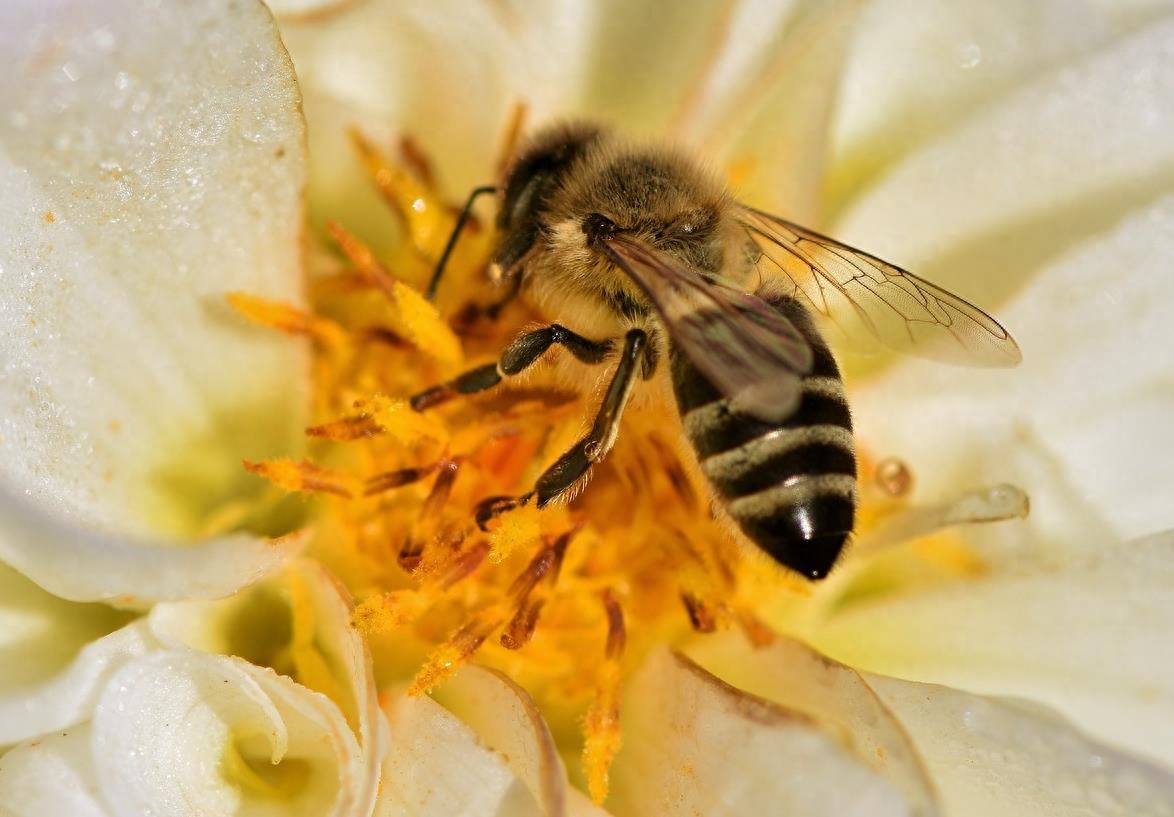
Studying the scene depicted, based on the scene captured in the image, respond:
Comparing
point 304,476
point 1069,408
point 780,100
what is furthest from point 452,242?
point 1069,408

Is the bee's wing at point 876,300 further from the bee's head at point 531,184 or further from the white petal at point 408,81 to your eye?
the white petal at point 408,81

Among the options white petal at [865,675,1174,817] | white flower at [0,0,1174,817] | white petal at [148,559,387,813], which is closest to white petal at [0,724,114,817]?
white flower at [0,0,1174,817]

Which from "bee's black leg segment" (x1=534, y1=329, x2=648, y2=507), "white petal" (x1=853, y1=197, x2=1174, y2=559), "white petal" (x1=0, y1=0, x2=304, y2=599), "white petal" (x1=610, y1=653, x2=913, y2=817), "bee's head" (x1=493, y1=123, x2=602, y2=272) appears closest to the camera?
"white petal" (x1=610, y1=653, x2=913, y2=817)

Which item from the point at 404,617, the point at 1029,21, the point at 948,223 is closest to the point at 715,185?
the point at 948,223

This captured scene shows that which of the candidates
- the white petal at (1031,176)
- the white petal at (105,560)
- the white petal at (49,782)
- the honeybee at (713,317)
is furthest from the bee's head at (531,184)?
the white petal at (49,782)

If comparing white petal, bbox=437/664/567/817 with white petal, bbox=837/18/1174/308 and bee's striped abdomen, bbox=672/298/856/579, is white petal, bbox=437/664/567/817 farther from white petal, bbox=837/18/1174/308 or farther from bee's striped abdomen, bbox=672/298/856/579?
white petal, bbox=837/18/1174/308

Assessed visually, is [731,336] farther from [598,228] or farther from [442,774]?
[442,774]

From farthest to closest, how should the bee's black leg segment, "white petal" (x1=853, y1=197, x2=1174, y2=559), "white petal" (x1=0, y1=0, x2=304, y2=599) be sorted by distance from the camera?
"white petal" (x1=853, y1=197, x2=1174, y2=559)
the bee's black leg segment
"white petal" (x1=0, y1=0, x2=304, y2=599)

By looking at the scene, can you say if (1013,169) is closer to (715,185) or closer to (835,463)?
(715,185)
